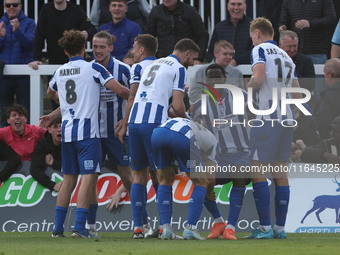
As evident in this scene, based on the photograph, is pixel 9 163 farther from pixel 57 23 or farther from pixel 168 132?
pixel 168 132

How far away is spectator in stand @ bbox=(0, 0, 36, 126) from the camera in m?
12.0

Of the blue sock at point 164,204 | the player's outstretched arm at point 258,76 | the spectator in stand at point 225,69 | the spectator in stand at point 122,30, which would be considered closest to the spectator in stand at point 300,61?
the spectator in stand at point 225,69

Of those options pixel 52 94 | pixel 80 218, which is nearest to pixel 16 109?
pixel 52 94

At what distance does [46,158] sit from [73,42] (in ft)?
9.30

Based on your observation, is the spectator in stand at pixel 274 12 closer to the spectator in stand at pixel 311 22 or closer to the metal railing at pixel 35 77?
the spectator in stand at pixel 311 22

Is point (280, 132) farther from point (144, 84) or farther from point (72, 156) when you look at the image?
point (72, 156)

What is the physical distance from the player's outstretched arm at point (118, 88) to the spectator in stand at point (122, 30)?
319 cm

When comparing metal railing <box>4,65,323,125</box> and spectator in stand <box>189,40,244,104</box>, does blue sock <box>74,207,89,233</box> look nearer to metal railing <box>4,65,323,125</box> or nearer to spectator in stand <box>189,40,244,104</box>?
spectator in stand <box>189,40,244,104</box>

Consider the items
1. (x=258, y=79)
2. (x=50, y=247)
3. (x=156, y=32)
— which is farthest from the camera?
(x=156, y=32)

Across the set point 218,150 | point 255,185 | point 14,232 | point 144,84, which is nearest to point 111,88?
point 144,84

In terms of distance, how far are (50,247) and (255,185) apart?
7.86 ft

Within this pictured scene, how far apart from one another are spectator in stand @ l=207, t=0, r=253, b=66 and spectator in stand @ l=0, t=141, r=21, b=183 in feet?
11.3

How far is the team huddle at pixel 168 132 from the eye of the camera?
316 inches

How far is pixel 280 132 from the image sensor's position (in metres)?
8.20
